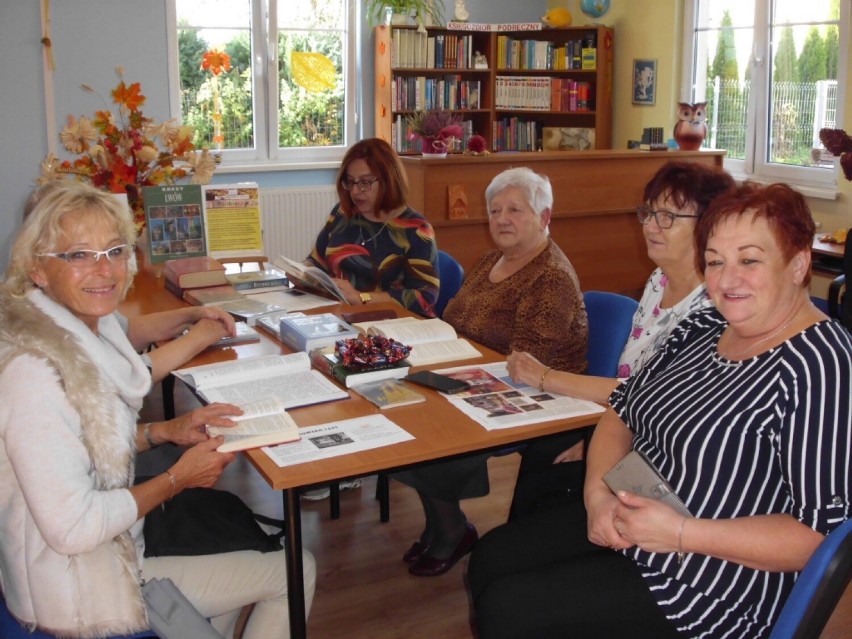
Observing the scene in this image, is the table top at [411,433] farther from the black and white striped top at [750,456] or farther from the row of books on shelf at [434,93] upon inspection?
the row of books on shelf at [434,93]

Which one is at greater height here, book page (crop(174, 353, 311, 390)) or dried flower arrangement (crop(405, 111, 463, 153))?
dried flower arrangement (crop(405, 111, 463, 153))

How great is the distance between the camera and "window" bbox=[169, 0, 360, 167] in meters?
5.88

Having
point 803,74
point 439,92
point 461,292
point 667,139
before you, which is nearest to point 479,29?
point 439,92

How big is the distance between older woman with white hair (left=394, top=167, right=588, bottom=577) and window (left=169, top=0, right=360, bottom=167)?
3694 millimetres

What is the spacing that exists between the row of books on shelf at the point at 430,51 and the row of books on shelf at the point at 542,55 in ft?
0.80

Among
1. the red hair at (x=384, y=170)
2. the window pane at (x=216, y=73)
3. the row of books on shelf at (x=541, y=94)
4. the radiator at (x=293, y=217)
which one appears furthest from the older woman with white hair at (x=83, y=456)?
the row of books on shelf at (x=541, y=94)

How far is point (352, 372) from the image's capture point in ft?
6.91

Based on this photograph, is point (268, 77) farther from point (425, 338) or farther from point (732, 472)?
point (732, 472)

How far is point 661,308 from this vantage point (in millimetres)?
2223

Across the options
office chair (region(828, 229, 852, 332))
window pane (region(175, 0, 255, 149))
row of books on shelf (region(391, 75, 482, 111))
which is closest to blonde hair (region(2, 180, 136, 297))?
office chair (region(828, 229, 852, 332))

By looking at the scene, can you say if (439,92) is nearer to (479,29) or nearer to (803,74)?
(479,29)

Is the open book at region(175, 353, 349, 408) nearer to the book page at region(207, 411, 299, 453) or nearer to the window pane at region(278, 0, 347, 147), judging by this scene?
the book page at region(207, 411, 299, 453)

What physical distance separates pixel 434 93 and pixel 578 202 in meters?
1.47

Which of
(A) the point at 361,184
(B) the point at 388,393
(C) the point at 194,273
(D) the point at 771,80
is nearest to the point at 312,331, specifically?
(B) the point at 388,393
